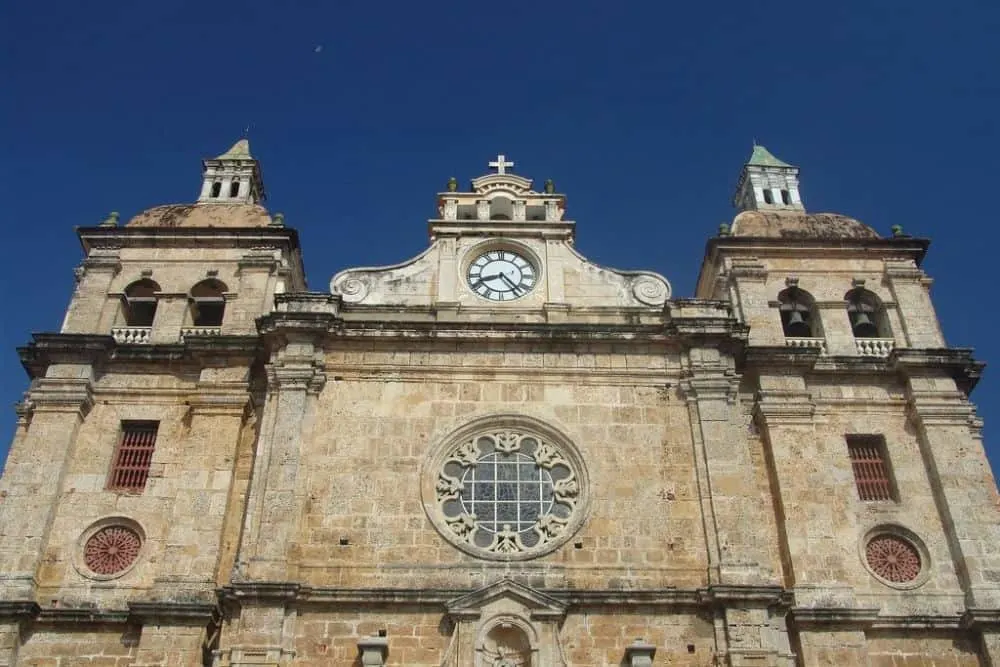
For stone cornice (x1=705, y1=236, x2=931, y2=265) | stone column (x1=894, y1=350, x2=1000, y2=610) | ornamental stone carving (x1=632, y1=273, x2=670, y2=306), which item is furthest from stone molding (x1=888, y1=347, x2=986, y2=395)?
ornamental stone carving (x1=632, y1=273, x2=670, y2=306)

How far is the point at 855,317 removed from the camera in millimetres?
21625

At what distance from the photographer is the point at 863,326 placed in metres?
21.5

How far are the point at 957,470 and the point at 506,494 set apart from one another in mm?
7841

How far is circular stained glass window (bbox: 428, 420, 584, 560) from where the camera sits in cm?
1677

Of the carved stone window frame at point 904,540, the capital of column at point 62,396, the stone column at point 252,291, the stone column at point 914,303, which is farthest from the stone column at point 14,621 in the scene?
the stone column at point 914,303

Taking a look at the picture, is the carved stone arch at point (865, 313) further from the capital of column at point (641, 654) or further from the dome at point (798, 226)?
the capital of column at point (641, 654)

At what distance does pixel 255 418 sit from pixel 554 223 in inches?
271

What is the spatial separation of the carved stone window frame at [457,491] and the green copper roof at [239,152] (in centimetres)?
1060

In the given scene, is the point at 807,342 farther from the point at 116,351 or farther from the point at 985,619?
the point at 116,351

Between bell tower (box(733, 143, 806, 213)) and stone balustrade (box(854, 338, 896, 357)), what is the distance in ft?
15.3

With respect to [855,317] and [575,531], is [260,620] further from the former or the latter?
[855,317]

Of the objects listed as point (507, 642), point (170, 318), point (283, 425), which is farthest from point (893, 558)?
Result: point (170, 318)

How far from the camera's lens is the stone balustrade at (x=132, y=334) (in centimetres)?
2023

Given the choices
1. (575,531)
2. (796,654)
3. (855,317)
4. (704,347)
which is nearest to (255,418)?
(575,531)
